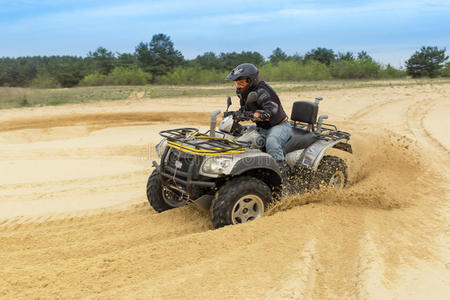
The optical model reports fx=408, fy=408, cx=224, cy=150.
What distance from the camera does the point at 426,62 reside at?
46.8m

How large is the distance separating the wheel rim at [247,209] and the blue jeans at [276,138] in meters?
0.79

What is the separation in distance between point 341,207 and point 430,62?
156ft

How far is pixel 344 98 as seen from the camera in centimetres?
1869

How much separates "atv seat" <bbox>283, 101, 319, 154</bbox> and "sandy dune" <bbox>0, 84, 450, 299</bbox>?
0.79 m

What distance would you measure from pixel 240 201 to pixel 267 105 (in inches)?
58.7

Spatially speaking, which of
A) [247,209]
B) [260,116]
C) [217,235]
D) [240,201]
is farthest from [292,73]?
[217,235]

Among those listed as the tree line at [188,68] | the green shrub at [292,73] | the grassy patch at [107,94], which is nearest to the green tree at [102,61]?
the tree line at [188,68]

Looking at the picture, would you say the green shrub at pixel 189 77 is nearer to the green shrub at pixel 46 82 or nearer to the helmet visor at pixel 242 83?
the green shrub at pixel 46 82

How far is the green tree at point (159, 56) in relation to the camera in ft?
180

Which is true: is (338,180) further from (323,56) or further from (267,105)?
(323,56)

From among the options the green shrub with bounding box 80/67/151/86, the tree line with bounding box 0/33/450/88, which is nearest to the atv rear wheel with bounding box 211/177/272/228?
the tree line with bounding box 0/33/450/88

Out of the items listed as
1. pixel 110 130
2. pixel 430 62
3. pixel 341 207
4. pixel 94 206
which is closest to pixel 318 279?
pixel 341 207

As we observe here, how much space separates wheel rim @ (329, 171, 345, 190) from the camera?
644cm

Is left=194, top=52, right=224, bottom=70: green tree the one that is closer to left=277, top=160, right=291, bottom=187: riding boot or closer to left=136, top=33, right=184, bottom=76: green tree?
left=136, top=33, right=184, bottom=76: green tree
